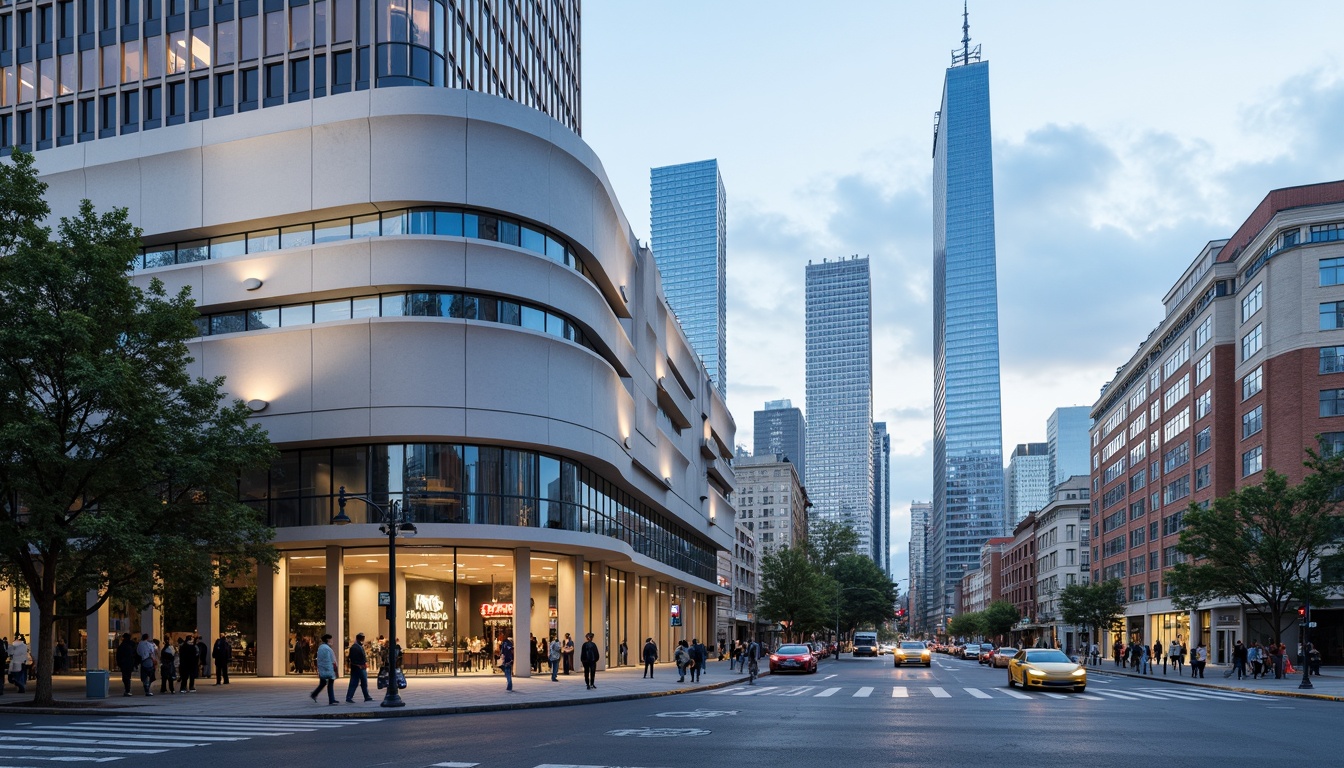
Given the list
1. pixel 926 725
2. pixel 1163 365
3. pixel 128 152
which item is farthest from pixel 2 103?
pixel 1163 365

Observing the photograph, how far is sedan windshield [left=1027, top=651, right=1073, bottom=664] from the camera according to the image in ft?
120

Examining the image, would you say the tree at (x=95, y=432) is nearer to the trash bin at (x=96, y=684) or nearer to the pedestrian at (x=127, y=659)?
the trash bin at (x=96, y=684)

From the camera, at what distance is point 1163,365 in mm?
96062

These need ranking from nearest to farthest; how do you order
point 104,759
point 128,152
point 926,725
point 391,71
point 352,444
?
1. point 104,759
2. point 926,725
3. point 352,444
4. point 128,152
5. point 391,71

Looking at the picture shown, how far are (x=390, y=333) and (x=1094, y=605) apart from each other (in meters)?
71.1

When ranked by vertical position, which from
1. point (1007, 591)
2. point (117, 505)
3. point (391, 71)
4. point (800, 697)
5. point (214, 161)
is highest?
point (391, 71)

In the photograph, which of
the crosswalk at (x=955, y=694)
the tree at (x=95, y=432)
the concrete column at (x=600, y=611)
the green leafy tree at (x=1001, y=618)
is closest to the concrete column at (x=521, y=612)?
the crosswalk at (x=955, y=694)

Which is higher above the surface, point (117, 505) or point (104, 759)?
point (117, 505)

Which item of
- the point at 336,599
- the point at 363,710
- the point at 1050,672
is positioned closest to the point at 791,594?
the point at 336,599

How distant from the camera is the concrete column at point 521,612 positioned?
139 feet

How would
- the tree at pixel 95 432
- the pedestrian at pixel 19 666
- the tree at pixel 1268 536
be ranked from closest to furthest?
the tree at pixel 95 432 → the pedestrian at pixel 19 666 → the tree at pixel 1268 536

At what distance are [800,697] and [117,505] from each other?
20.2 meters

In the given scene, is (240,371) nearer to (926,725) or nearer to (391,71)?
(391,71)

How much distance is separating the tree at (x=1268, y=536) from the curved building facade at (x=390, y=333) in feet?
101
